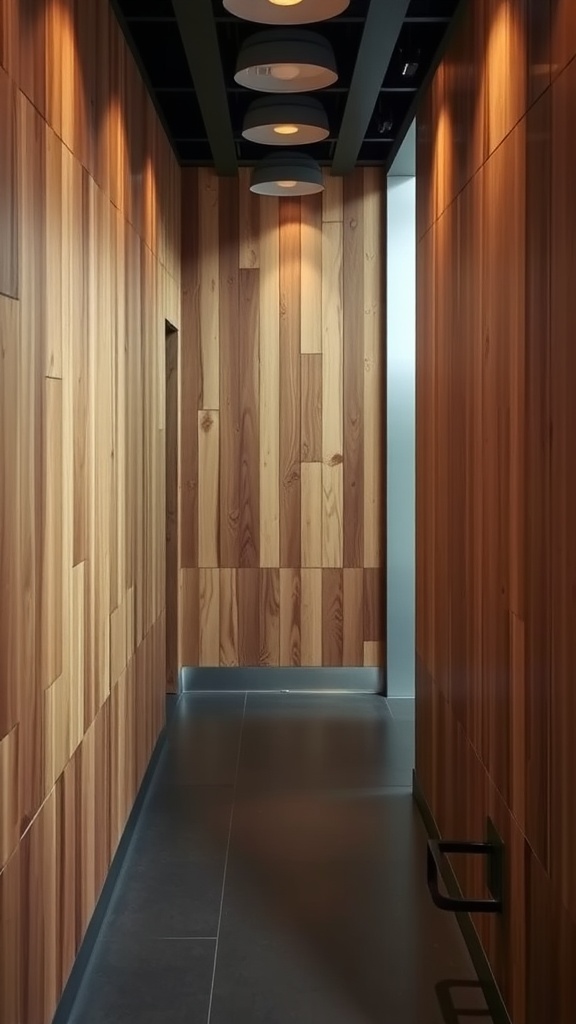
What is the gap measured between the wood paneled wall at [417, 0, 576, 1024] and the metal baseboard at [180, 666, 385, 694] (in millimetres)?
2731

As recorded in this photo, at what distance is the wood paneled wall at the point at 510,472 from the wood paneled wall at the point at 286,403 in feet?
8.70

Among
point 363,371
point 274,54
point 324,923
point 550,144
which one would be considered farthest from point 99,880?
point 363,371

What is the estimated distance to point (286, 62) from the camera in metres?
4.21

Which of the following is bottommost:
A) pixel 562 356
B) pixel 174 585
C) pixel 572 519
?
pixel 174 585

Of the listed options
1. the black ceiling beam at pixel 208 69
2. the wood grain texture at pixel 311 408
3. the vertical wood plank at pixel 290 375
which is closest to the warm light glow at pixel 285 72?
the black ceiling beam at pixel 208 69

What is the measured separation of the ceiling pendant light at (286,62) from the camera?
13.9ft

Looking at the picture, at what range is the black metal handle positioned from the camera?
3008 millimetres

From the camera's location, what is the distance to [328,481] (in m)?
7.11

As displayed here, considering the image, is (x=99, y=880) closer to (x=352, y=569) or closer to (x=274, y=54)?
(x=274, y=54)

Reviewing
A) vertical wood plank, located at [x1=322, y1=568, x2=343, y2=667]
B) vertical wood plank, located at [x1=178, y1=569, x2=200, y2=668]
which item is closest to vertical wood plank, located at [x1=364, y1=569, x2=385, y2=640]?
vertical wood plank, located at [x1=322, y1=568, x2=343, y2=667]

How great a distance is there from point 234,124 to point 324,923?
426 centimetres

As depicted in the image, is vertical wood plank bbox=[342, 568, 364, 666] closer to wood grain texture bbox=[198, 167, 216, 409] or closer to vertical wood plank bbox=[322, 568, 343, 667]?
vertical wood plank bbox=[322, 568, 343, 667]

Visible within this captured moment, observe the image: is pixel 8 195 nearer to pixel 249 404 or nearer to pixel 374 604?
pixel 249 404

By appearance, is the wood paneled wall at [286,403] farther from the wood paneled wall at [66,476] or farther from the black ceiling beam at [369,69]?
the wood paneled wall at [66,476]
